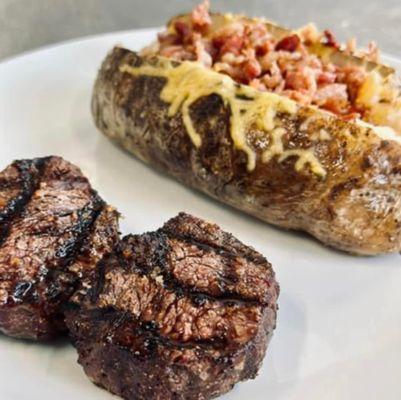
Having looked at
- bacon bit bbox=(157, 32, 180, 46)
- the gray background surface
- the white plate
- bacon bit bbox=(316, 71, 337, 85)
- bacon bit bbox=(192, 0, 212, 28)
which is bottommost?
the gray background surface

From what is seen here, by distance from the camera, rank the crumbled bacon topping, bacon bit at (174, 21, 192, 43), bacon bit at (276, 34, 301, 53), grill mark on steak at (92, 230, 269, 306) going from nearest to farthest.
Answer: grill mark on steak at (92, 230, 269, 306), the crumbled bacon topping, bacon bit at (276, 34, 301, 53), bacon bit at (174, 21, 192, 43)

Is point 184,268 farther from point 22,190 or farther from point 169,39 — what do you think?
point 169,39

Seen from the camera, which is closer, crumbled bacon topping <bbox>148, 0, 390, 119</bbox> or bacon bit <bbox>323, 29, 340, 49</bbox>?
crumbled bacon topping <bbox>148, 0, 390, 119</bbox>

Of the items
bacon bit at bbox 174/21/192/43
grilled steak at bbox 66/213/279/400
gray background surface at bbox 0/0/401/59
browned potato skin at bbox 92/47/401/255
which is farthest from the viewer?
gray background surface at bbox 0/0/401/59

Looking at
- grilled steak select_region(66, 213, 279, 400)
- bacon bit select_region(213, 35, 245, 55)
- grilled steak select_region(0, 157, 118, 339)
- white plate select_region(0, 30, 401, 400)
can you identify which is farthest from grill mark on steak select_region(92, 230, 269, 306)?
bacon bit select_region(213, 35, 245, 55)

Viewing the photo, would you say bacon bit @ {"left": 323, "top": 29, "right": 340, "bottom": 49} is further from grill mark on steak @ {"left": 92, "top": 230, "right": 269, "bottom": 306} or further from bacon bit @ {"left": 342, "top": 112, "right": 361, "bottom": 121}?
grill mark on steak @ {"left": 92, "top": 230, "right": 269, "bottom": 306}

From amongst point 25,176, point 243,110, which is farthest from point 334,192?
point 25,176

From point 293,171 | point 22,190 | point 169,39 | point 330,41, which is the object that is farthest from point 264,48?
point 22,190

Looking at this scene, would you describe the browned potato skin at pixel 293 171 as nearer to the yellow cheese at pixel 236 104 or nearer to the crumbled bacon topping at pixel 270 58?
the yellow cheese at pixel 236 104
